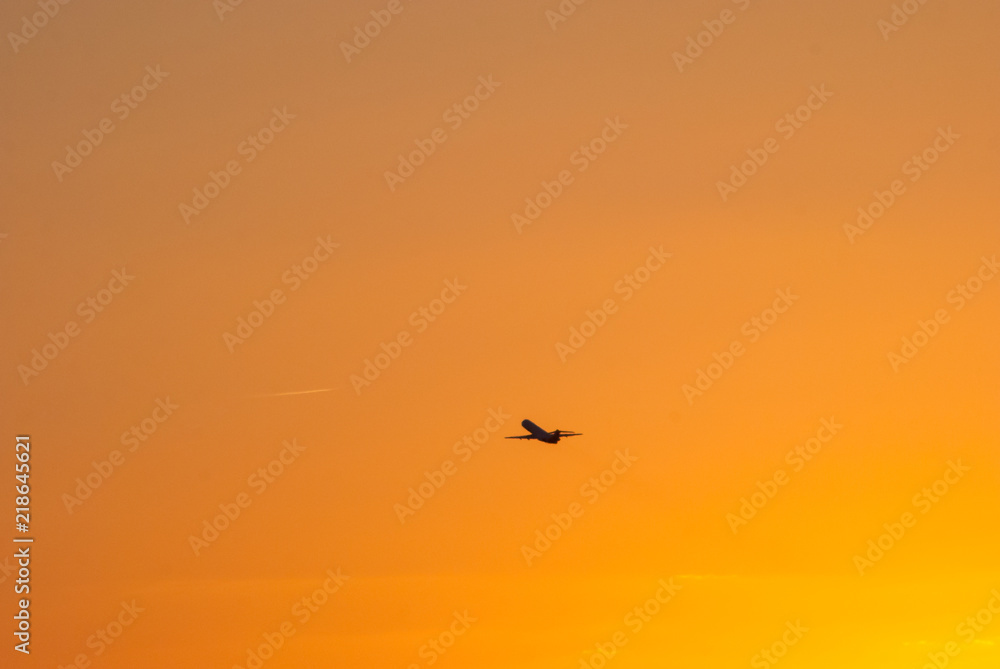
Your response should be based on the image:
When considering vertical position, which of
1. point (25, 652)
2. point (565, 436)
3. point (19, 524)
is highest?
point (565, 436)

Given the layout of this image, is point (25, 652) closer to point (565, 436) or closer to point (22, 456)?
point (22, 456)

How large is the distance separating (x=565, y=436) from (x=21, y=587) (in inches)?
2638

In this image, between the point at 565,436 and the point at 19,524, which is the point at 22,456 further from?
the point at 565,436

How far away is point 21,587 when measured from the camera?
17112 centimetres

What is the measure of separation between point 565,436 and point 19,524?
66.6 metres

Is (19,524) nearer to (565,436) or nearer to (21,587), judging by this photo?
(21,587)

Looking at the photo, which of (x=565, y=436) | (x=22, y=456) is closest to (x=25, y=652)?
(x=22, y=456)

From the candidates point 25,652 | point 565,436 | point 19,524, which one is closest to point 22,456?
point 19,524

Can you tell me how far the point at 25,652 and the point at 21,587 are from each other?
26.1 feet

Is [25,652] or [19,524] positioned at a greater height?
[19,524]

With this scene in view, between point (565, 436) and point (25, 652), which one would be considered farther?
point (565, 436)

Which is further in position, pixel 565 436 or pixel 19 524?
pixel 565 436

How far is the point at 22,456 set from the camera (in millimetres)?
167125

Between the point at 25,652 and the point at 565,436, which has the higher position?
the point at 565,436
